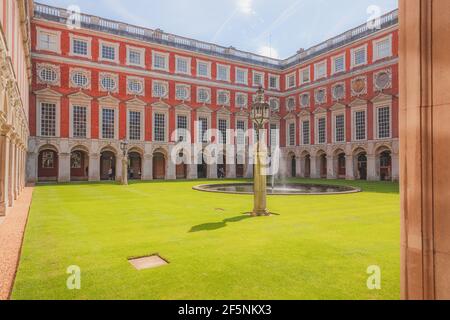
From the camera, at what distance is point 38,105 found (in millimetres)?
31031

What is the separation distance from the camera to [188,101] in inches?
1563

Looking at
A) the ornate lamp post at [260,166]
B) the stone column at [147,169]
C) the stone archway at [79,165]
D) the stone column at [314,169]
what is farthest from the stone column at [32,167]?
the stone column at [314,169]

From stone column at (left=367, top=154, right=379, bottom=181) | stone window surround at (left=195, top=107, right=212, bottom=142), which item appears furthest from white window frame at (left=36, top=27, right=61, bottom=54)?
stone column at (left=367, top=154, right=379, bottom=181)

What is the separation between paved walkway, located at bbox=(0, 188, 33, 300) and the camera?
16.1 feet

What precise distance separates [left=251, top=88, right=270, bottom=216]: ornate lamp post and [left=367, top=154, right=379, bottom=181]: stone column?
27.7m

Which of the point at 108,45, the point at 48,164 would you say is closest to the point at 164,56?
the point at 108,45

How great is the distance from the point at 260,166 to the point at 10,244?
7780mm

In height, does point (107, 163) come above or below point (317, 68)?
below

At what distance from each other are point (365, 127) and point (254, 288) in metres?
35.4

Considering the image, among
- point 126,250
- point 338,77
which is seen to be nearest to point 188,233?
point 126,250

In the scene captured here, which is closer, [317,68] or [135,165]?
[135,165]

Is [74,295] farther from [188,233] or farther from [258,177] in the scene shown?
[258,177]

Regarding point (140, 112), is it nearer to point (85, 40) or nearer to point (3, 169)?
point (85, 40)

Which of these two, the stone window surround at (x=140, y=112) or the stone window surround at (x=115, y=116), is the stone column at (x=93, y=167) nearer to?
the stone window surround at (x=115, y=116)
